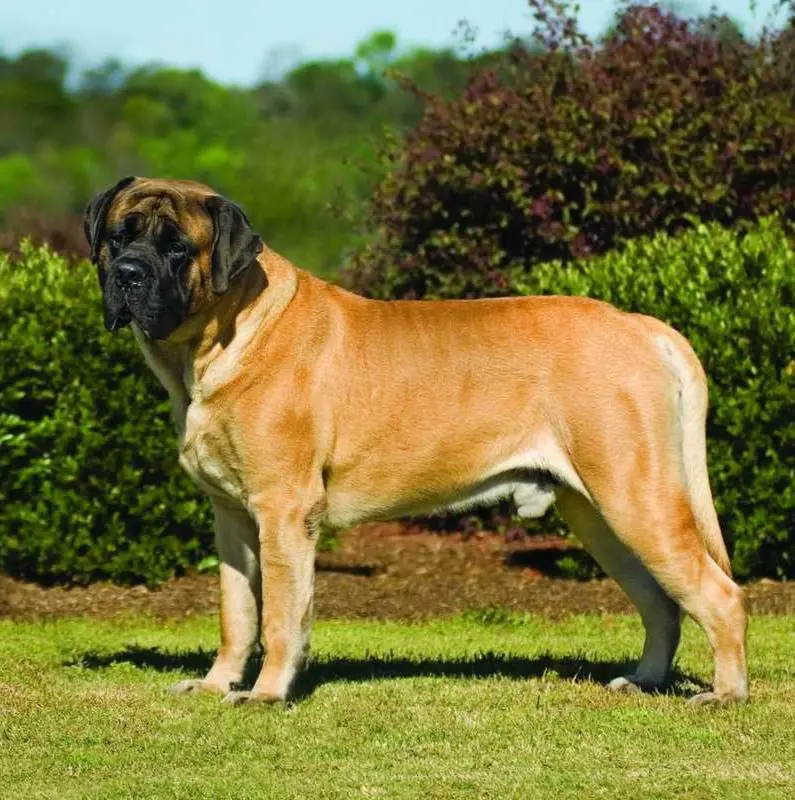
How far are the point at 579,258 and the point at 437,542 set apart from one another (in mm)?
2366

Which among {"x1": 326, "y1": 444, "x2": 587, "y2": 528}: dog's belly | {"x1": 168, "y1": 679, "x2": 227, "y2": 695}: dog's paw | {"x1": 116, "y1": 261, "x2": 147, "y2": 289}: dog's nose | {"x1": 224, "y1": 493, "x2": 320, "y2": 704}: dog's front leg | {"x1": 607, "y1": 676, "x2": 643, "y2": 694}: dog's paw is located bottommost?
{"x1": 168, "y1": 679, "x2": 227, "y2": 695}: dog's paw

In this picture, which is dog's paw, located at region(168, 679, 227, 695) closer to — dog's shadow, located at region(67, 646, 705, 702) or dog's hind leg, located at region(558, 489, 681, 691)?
dog's shadow, located at region(67, 646, 705, 702)

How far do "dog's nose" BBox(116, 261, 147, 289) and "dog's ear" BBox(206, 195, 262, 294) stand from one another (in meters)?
0.32

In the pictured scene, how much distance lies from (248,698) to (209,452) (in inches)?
39.5

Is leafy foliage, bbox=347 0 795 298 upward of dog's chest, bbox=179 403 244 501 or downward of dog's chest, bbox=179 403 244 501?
upward

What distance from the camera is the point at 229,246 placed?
5891 millimetres

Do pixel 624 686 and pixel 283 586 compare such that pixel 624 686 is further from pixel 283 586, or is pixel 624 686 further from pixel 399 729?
pixel 283 586

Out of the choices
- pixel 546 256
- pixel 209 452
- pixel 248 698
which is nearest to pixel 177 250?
pixel 209 452

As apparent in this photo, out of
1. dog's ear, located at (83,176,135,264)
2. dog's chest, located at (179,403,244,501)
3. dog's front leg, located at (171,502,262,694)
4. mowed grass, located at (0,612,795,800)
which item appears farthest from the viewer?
dog's front leg, located at (171,502,262,694)

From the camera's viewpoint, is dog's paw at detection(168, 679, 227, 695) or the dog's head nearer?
the dog's head

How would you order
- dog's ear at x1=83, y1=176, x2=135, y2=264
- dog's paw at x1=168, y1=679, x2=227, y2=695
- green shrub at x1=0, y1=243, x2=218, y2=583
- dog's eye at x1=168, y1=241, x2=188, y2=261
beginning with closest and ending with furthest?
dog's eye at x1=168, y1=241, x2=188, y2=261 < dog's ear at x1=83, y1=176, x2=135, y2=264 < dog's paw at x1=168, y1=679, x2=227, y2=695 < green shrub at x1=0, y1=243, x2=218, y2=583

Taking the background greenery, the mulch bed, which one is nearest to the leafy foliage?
the background greenery

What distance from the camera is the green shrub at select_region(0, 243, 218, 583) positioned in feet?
30.5

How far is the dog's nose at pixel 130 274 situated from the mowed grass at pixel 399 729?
5.57 feet
